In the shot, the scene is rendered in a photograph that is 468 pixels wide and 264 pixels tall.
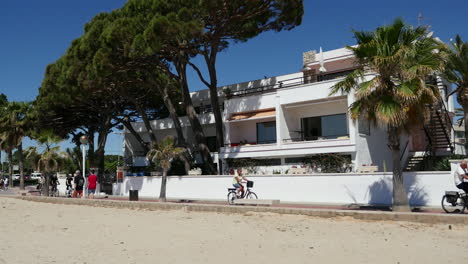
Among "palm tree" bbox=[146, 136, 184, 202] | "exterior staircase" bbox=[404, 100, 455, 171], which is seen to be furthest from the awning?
"exterior staircase" bbox=[404, 100, 455, 171]

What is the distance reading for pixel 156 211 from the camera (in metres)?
18.4

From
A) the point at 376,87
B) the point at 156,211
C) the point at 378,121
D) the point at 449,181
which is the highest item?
the point at 376,87

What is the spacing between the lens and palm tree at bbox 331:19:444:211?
13664mm

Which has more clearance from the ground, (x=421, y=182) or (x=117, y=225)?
(x=421, y=182)

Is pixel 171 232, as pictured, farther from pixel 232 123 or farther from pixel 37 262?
pixel 232 123

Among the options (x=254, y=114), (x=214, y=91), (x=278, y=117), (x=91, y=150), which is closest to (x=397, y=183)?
(x=278, y=117)

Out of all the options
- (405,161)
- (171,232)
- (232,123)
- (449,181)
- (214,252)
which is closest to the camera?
(214,252)

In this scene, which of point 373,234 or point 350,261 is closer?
point 350,261

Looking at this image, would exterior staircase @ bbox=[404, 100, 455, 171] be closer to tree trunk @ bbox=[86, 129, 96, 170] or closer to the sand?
the sand

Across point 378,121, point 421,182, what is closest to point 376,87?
point 378,121

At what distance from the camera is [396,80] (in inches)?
575

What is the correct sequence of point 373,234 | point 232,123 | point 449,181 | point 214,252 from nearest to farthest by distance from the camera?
point 214,252, point 373,234, point 449,181, point 232,123

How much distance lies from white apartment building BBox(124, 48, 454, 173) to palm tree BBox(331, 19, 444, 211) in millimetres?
7237

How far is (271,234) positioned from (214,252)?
2755 millimetres
